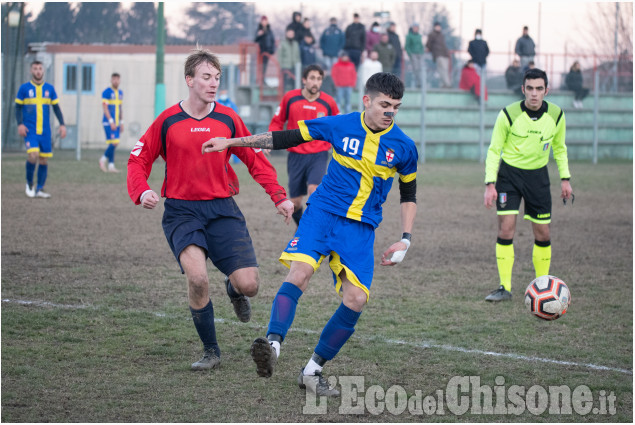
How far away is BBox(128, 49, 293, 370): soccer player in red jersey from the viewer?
18.0ft

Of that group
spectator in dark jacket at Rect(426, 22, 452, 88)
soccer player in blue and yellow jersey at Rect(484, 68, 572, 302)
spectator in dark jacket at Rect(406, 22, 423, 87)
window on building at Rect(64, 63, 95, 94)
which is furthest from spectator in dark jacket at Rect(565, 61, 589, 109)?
soccer player in blue and yellow jersey at Rect(484, 68, 572, 302)

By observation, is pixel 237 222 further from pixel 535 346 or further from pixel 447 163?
pixel 447 163

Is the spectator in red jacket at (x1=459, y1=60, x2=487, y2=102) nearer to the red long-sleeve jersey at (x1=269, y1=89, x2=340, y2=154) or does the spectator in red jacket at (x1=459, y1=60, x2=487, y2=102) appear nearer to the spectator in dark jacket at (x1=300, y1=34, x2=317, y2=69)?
the spectator in dark jacket at (x1=300, y1=34, x2=317, y2=69)

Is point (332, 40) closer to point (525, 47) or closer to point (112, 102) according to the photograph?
point (525, 47)


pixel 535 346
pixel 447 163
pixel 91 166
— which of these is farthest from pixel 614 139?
pixel 535 346

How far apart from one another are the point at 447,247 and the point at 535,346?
4.84 meters

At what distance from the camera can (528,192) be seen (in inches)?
318

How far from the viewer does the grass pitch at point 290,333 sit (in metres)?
4.81

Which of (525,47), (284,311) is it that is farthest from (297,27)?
(284,311)

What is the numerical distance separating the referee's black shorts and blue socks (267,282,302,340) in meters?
3.64

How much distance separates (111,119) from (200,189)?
15.9 metres

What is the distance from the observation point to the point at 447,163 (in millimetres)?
26891

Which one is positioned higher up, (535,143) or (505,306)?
(535,143)

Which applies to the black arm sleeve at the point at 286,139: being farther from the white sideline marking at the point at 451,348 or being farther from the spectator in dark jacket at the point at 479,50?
the spectator in dark jacket at the point at 479,50
